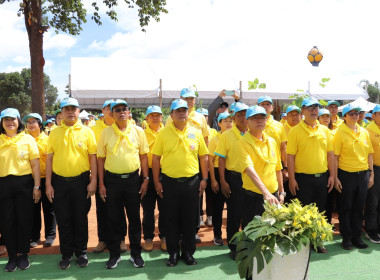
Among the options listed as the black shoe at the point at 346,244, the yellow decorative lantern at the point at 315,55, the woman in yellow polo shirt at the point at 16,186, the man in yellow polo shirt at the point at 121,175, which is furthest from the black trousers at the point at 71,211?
the yellow decorative lantern at the point at 315,55

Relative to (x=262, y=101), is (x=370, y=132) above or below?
below

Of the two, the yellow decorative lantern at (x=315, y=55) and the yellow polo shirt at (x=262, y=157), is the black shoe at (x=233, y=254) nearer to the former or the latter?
the yellow polo shirt at (x=262, y=157)

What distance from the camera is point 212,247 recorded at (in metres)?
4.91

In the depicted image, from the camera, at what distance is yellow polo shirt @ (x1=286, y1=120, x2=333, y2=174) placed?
4.46 m

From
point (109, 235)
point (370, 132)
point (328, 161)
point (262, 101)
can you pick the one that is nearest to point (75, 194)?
point (109, 235)

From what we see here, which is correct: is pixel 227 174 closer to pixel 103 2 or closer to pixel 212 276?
pixel 212 276

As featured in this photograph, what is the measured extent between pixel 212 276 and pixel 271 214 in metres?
1.55

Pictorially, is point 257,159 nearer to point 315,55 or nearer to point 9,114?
point 9,114

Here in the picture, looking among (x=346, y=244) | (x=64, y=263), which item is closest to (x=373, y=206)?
(x=346, y=244)

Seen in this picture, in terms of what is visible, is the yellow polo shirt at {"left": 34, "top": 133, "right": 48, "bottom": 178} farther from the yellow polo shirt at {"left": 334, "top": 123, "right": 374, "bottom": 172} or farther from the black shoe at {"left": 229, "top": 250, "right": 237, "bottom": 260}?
the yellow polo shirt at {"left": 334, "top": 123, "right": 374, "bottom": 172}

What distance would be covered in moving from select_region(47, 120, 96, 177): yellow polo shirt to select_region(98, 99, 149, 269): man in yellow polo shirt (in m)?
0.22

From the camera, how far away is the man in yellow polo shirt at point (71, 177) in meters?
4.07

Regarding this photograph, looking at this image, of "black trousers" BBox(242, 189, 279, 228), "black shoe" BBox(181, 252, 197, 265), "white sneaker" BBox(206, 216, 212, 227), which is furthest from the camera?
Result: "white sneaker" BBox(206, 216, 212, 227)

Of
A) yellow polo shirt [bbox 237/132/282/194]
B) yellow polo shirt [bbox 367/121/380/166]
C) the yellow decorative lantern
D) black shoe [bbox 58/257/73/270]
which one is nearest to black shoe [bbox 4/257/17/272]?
black shoe [bbox 58/257/73/270]
